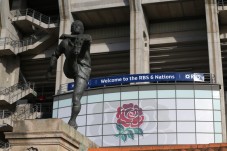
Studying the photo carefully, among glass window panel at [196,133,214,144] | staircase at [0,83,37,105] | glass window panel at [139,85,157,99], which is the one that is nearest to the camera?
glass window panel at [196,133,214,144]

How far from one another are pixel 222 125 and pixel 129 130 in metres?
7.63

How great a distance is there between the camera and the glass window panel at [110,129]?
3528 centimetres

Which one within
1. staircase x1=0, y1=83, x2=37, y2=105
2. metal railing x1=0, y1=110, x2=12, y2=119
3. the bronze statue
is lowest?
the bronze statue

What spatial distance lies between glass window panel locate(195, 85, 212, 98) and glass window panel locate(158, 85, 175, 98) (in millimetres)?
1997

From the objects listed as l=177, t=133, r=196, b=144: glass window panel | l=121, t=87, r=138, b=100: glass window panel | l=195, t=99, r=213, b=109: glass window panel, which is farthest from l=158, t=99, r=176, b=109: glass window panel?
l=177, t=133, r=196, b=144: glass window panel

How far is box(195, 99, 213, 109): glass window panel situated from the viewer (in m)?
34.7

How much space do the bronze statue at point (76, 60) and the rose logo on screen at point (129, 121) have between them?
26150 mm

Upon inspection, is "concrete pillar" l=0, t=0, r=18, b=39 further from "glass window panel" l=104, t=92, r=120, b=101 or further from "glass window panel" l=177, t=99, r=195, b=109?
"glass window panel" l=177, t=99, r=195, b=109

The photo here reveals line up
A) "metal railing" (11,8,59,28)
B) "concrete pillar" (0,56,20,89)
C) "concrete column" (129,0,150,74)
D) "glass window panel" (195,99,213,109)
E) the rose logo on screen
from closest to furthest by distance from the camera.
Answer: "glass window panel" (195,99,213,109)
the rose logo on screen
"concrete column" (129,0,150,74)
"concrete pillar" (0,56,20,89)
"metal railing" (11,8,59,28)

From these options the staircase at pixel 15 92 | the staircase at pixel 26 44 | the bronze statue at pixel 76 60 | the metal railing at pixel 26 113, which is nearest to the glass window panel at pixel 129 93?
the metal railing at pixel 26 113

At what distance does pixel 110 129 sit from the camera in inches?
1395

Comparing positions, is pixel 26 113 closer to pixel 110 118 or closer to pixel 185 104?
pixel 110 118

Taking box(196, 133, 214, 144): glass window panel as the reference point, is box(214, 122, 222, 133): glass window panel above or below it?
above

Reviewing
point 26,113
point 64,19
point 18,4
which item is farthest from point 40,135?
point 18,4
